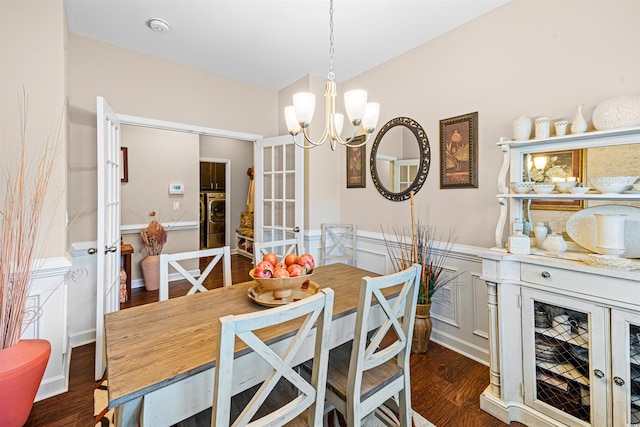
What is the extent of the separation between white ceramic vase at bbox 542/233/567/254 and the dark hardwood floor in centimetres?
105

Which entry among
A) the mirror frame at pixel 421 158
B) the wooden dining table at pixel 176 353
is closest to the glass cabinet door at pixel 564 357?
the wooden dining table at pixel 176 353

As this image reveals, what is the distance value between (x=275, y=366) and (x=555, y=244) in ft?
5.73

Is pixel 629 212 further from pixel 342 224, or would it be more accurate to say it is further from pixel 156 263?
pixel 156 263

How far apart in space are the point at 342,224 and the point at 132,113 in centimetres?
244

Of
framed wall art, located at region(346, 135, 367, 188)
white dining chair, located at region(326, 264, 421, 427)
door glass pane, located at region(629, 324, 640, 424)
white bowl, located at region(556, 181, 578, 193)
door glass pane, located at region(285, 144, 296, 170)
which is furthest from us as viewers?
door glass pane, located at region(285, 144, 296, 170)

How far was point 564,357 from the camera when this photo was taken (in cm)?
160

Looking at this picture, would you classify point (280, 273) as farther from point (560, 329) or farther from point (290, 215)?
point (290, 215)

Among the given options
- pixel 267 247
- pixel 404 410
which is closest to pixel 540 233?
pixel 404 410

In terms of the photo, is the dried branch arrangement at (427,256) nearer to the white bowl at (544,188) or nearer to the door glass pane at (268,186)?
the white bowl at (544,188)

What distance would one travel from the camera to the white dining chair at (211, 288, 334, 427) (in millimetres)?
840

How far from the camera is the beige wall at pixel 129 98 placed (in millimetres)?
2531

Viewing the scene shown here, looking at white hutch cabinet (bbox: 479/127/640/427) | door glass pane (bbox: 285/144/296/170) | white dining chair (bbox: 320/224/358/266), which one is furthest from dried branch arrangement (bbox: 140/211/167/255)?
white hutch cabinet (bbox: 479/127/640/427)

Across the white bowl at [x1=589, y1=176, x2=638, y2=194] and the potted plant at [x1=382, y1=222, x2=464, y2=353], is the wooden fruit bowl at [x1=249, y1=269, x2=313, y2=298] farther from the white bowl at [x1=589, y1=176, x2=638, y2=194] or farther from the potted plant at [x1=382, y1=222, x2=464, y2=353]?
the white bowl at [x1=589, y1=176, x2=638, y2=194]

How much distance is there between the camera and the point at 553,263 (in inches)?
62.4
